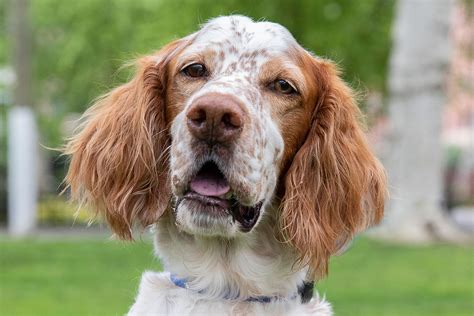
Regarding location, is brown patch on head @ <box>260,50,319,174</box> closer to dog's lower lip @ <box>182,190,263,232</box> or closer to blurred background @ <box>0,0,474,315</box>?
dog's lower lip @ <box>182,190,263,232</box>

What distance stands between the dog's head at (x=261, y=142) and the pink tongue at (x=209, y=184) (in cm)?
11

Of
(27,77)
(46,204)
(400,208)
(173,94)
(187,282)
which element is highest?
(173,94)

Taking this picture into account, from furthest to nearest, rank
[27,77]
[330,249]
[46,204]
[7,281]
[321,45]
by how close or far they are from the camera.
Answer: [46,204], [321,45], [27,77], [7,281], [330,249]

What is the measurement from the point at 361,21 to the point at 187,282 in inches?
725

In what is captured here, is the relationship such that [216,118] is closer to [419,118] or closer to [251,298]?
[251,298]

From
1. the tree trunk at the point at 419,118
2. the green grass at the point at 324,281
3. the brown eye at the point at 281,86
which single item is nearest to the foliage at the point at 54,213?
the green grass at the point at 324,281

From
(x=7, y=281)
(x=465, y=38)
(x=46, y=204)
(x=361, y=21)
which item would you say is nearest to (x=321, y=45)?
(x=361, y=21)

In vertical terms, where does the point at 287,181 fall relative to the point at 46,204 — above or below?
above

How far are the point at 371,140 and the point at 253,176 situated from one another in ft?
3.13

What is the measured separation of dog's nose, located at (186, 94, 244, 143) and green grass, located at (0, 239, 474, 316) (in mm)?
3845

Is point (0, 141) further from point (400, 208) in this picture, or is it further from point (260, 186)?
point (260, 186)

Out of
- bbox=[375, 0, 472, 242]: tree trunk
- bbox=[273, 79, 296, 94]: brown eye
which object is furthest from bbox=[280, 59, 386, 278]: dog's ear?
bbox=[375, 0, 472, 242]: tree trunk

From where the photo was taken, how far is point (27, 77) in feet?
62.1

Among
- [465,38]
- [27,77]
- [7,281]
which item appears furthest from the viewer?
[465,38]
